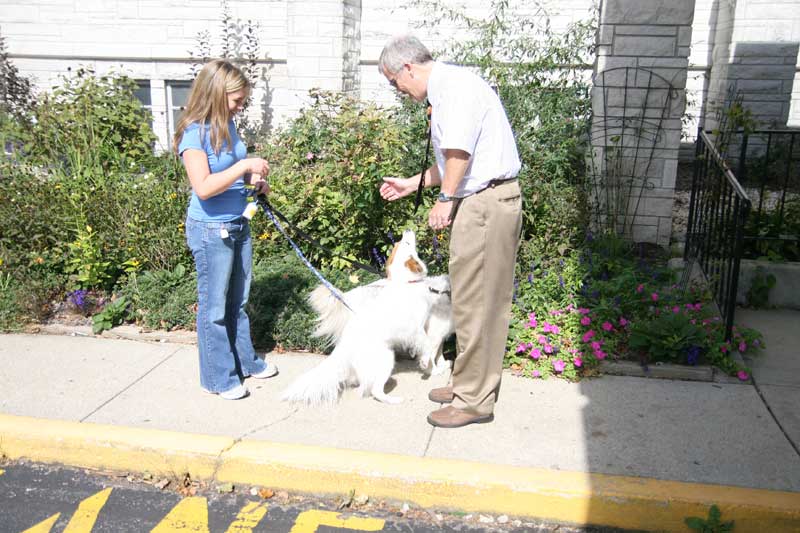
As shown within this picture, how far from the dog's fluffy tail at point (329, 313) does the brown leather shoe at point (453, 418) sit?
90cm

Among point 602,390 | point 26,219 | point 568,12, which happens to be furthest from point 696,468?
point 568,12

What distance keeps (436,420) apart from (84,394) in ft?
7.24

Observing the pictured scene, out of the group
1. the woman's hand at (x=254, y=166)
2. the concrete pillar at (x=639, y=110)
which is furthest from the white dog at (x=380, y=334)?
the concrete pillar at (x=639, y=110)

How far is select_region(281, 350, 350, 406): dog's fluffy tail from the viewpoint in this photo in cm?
419

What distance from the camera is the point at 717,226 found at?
5.42 meters

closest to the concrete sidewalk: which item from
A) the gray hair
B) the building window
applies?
the gray hair

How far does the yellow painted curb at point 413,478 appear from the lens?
3.25 meters

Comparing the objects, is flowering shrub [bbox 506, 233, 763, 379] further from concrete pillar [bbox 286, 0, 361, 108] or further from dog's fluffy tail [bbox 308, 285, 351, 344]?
concrete pillar [bbox 286, 0, 361, 108]

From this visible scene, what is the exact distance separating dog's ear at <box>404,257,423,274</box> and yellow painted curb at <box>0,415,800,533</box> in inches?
43.5

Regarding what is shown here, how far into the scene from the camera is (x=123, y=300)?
547cm

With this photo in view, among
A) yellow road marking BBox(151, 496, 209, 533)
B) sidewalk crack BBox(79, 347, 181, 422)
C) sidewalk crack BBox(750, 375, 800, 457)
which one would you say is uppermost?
sidewalk crack BBox(750, 375, 800, 457)

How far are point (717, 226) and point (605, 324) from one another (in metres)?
1.38

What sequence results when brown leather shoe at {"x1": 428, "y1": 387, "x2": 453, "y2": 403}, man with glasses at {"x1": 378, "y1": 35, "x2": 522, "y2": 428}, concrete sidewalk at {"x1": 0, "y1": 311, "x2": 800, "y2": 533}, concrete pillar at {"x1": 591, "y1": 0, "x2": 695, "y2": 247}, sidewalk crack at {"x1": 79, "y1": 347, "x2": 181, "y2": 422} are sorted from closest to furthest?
concrete sidewalk at {"x1": 0, "y1": 311, "x2": 800, "y2": 533} < man with glasses at {"x1": 378, "y1": 35, "x2": 522, "y2": 428} < sidewalk crack at {"x1": 79, "y1": 347, "x2": 181, "y2": 422} < brown leather shoe at {"x1": 428, "y1": 387, "x2": 453, "y2": 403} < concrete pillar at {"x1": 591, "y1": 0, "x2": 695, "y2": 247}

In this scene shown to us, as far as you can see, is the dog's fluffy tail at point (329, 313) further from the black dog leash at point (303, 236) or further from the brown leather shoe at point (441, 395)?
the brown leather shoe at point (441, 395)
